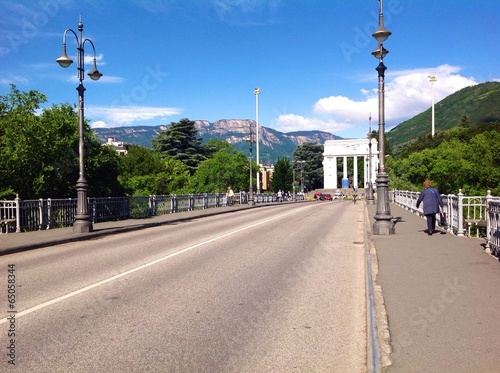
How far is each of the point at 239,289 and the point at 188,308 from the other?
147 cm

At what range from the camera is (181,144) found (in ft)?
284

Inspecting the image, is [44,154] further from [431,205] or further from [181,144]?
[181,144]

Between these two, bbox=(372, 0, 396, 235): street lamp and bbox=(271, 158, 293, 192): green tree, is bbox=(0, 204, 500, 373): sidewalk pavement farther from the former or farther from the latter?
bbox=(271, 158, 293, 192): green tree

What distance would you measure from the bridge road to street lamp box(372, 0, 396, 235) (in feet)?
14.6

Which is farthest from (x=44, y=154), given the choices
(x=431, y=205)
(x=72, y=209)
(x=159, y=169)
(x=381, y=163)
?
(x=159, y=169)

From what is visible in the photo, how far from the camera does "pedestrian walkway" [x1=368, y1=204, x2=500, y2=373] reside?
4.57 meters

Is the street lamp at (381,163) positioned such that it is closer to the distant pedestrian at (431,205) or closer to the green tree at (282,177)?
the distant pedestrian at (431,205)

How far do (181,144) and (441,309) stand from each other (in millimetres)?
82093

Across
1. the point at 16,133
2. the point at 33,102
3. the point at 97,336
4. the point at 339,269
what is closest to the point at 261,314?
the point at 97,336

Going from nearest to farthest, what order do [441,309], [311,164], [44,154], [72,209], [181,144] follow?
[441,309] → [72,209] → [44,154] → [181,144] → [311,164]

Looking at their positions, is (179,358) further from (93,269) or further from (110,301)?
(93,269)

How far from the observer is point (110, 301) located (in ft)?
23.7

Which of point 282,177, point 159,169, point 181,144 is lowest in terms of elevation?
point 282,177

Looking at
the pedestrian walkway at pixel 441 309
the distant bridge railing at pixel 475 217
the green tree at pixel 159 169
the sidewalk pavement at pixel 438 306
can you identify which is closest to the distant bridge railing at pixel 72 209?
the sidewalk pavement at pixel 438 306
